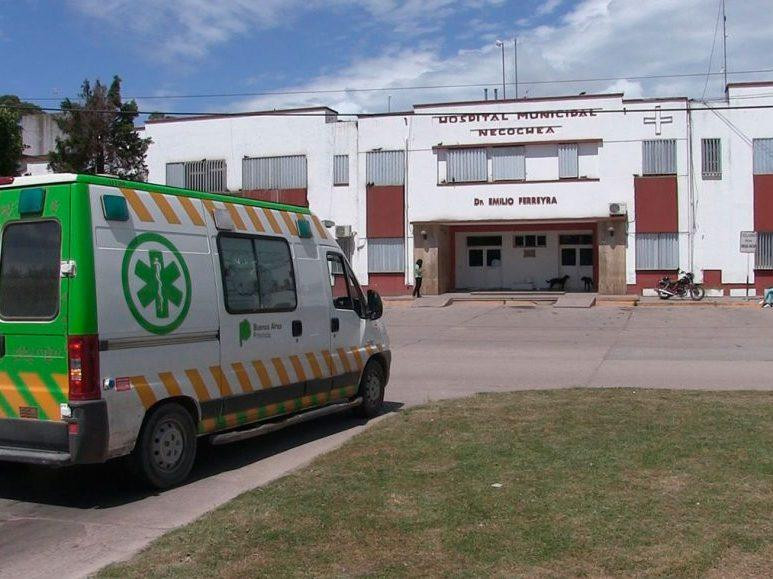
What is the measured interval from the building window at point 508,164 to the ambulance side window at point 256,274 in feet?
89.9

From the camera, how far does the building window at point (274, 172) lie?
123ft

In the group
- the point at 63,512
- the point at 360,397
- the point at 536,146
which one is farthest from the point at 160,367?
the point at 536,146

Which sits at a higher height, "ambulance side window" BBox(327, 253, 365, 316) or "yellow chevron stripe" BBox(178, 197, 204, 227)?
"yellow chevron stripe" BBox(178, 197, 204, 227)

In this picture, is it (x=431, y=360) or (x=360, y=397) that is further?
(x=431, y=360)

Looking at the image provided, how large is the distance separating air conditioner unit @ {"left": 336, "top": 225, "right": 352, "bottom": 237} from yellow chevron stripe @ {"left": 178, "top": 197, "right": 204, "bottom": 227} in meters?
29.1

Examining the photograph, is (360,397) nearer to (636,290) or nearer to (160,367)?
(160,367)

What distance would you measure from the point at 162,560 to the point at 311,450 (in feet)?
11.7

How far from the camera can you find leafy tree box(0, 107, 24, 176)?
2106cm

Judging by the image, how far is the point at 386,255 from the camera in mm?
36750

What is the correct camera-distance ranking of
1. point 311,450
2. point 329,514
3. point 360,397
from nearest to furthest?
point 329,514
point 311,450
point 360,397

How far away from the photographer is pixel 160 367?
686 cm

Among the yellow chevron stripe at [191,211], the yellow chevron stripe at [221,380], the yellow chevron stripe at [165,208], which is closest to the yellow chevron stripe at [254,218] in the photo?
the yellow chevron stripe at [191,211]

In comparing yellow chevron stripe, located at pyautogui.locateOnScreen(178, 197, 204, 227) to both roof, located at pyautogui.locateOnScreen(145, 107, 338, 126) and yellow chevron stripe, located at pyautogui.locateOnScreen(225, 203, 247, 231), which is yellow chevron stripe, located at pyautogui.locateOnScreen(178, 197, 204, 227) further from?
roof, located at pyautogui.locateOnScreen(145, 107, 338, 126)

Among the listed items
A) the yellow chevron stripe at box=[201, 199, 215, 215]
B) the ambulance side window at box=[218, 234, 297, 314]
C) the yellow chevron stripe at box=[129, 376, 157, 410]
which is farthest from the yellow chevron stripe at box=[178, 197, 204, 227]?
the yellow chevron stripe at box=[129, 376, 157, 410]
